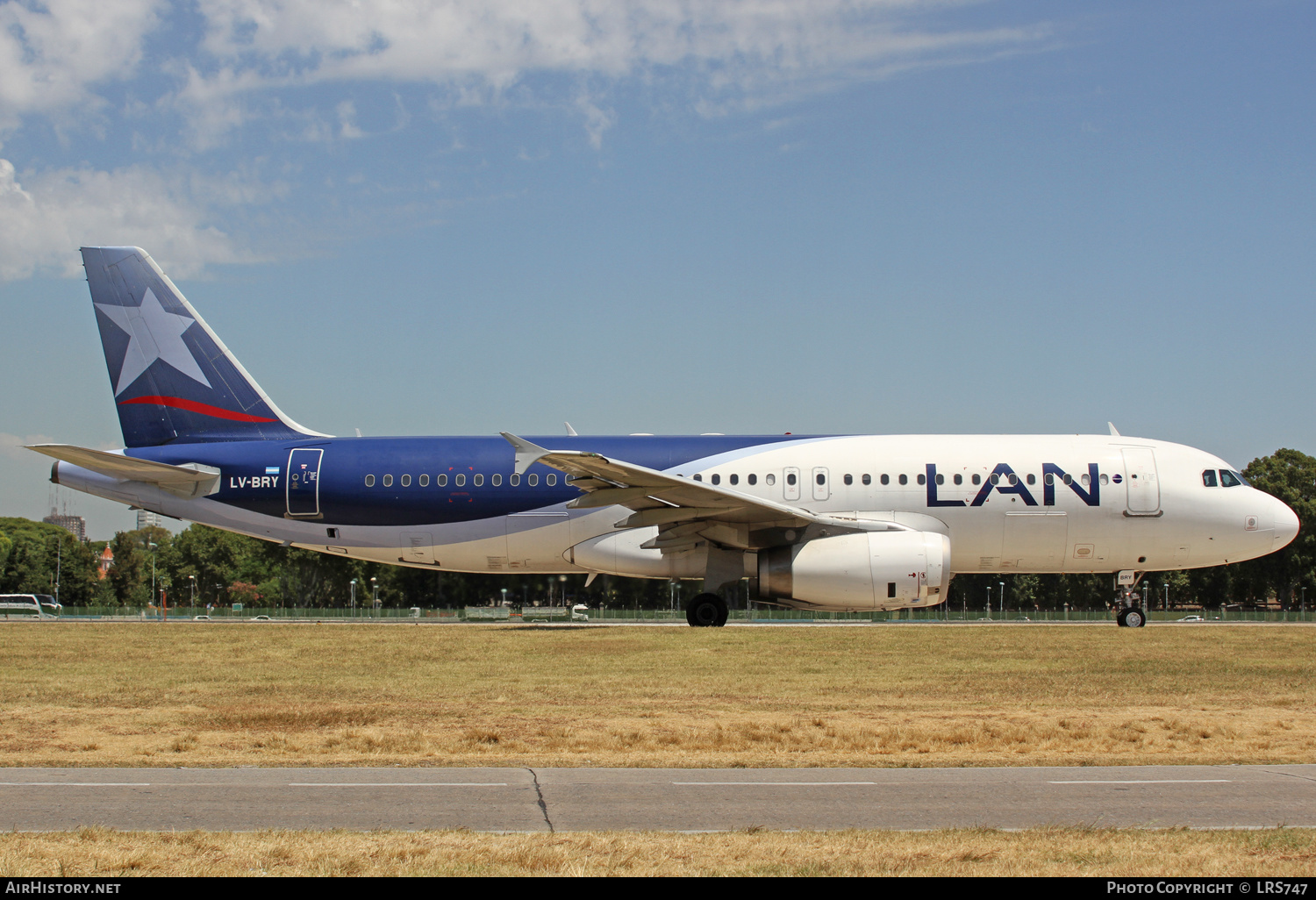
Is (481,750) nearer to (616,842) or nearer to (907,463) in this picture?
(616,842)

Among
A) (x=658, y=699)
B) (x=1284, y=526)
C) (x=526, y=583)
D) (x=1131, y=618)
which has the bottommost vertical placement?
(x=658, y=699)

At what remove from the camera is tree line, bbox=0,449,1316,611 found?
6288 cm

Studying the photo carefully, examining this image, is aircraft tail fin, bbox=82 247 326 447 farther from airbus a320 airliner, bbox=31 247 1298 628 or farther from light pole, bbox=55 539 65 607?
light pole, bbox=55 539 65 607

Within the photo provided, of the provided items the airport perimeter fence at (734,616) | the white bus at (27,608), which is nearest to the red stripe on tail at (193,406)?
the airport perimeter fence at (734,616)

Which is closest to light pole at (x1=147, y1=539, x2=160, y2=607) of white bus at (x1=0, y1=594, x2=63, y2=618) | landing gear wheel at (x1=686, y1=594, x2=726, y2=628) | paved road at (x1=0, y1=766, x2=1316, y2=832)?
white bus at (x1=0, y1=594, x2=63, y2=618)

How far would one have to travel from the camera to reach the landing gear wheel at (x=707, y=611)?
22.6m

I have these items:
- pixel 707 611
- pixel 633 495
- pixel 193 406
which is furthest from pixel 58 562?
pixel 633 495

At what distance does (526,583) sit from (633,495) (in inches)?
1313

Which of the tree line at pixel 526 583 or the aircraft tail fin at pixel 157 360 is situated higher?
the aircraft tail fin at pixel 157 360

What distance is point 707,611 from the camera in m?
22.7

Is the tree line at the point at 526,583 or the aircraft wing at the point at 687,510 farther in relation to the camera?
the tree line at the point at 526,583

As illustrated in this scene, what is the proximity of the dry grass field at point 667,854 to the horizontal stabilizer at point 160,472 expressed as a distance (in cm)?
1879

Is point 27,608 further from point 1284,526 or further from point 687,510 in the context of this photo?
point 1284,526

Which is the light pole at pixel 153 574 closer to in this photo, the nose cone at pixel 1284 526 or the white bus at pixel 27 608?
the white bus at pixel 27 608
